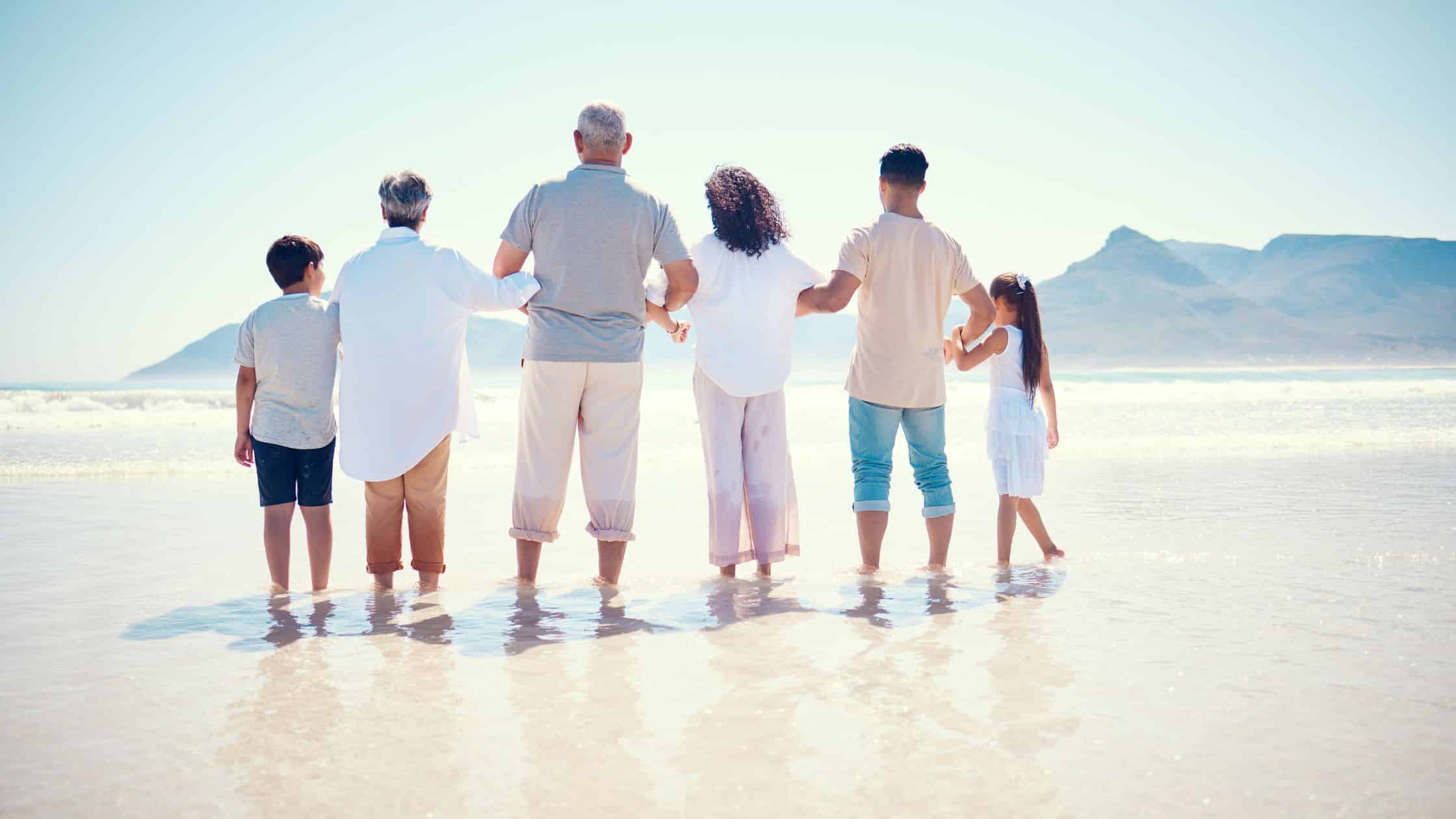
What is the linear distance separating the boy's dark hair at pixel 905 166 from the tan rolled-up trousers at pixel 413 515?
2489 mm

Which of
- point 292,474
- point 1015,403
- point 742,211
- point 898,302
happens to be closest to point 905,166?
point 898,302

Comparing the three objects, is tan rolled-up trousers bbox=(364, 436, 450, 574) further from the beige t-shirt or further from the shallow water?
the beige t-shirt

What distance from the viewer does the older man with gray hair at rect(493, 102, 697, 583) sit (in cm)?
418

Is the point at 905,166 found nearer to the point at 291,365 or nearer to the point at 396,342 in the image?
the point at 396,342

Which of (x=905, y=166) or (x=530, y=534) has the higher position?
(x=905, y=166)

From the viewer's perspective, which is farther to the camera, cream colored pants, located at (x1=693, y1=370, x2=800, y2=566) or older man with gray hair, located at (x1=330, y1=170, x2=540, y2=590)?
cream colored pants, located at (x1=693, y1=370, x2=800, y2=566)

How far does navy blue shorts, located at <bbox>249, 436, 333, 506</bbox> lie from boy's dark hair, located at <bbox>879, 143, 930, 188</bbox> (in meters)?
2.96

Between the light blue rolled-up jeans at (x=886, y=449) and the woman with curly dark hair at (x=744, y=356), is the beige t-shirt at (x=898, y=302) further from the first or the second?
the woman with curly dark hair at (x=744, y=356)

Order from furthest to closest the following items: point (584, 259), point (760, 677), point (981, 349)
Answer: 1. point (981, 349)
2. point (584, 259)
3. point (760, 677)

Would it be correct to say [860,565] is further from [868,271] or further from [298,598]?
[298,598]

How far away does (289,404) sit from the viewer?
425 cm

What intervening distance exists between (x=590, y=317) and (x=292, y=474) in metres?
1.52

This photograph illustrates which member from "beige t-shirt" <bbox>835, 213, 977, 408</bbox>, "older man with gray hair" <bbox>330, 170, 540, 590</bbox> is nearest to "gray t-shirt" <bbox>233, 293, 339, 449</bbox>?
"older man with gray hair" <bbox>330, 170, 540, 590</bbox>

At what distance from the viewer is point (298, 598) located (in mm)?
4164
